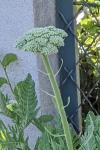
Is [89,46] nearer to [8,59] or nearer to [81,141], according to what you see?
[8,59]

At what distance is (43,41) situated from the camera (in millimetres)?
1598

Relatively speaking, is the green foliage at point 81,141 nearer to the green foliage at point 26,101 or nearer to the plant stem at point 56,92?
the green foliage at point 26,101

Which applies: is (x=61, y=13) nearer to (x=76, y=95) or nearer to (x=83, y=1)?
(x=83, y=1)

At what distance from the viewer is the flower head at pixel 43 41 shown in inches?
62.9

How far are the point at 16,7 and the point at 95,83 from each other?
0.62 m

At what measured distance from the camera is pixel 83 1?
8.12ft

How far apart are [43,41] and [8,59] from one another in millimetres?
766

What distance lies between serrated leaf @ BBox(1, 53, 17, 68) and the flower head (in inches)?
26.4

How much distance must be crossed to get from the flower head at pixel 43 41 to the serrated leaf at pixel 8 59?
A: 26.4 inches

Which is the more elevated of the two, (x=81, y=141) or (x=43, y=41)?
(x=43, y=41)

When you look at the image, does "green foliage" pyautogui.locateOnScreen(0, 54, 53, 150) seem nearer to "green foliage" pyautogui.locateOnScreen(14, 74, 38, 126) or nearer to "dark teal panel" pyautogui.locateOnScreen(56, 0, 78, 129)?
"green foliage" pyautogui.locateOnScreen(14, 74, 38, 126)

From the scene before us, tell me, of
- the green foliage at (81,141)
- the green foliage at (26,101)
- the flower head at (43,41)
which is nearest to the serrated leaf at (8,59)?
the green foliage at (26,101)

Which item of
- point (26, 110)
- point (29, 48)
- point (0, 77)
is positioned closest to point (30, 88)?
point (26, 110)

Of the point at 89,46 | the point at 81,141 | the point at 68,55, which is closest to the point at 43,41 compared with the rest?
the point at 81,141
